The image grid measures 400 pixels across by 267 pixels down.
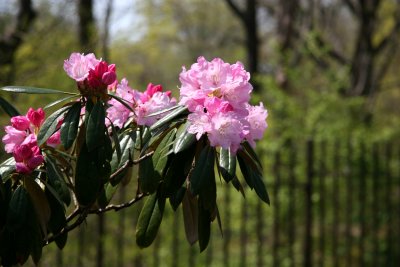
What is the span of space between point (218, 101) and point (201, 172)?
177 millimetres

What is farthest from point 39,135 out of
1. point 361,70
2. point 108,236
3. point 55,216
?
point 361,70

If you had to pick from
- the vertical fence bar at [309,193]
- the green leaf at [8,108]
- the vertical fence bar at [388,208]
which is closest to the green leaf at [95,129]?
the green leaf at [8,108]

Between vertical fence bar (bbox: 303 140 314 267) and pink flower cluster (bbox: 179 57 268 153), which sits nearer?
pink flower cluster (bbox: 179 57 268 153)

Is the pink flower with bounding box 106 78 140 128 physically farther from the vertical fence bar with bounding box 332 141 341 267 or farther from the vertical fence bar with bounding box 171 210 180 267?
A: the vertical fence bar with bounding box 332 141 341 267

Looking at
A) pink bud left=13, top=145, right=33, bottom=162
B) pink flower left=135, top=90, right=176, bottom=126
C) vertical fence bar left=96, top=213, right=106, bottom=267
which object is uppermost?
pink flower left=135, top=90, right=176, bottom=126

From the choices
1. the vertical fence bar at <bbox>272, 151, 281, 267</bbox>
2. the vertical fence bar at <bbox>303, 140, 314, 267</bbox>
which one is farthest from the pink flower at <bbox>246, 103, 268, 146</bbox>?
the vertical fence bar at <bbox>303, 140, 314, 267</bbox>

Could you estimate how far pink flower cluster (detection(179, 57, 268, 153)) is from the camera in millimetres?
1451

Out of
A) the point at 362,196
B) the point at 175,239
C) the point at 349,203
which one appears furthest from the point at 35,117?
the point at 362,196

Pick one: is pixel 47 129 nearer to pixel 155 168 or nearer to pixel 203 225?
pixel 155 168

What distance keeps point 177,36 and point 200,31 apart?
2156 mm

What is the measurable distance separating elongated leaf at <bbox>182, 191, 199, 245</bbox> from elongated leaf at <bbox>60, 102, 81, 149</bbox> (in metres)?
0.36

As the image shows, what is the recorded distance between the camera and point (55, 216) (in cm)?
159

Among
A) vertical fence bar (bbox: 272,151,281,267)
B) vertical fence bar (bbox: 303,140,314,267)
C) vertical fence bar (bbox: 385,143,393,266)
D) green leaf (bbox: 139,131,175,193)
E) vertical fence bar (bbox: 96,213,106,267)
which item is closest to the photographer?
green leaf (bbox: 139,131,175,193)

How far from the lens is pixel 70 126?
1.51 meters
